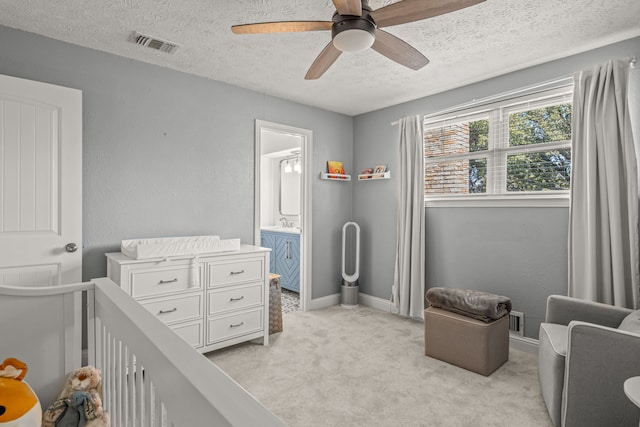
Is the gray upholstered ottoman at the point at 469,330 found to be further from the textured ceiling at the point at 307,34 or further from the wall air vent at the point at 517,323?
the textured ceiling at the point at 307,34

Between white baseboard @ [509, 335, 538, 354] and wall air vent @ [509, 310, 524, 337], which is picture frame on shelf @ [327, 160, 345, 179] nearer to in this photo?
wall air vent @ [509, 310, 524, 337]

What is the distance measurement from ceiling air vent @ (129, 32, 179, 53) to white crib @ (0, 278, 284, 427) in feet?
5.73

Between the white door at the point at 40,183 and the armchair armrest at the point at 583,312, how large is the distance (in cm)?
323

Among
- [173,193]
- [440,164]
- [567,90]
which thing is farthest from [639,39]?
[173,193]

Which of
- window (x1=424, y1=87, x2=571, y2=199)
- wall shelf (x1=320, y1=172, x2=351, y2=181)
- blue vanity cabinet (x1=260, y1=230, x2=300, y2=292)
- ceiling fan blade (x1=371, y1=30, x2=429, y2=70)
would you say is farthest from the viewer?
blue vanity cabinet (x1=260, y1=230, x2=300, y2=292)

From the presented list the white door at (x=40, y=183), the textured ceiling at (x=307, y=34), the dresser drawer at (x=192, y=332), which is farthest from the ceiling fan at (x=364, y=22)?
the dresser drawer at (x=192, y=332)

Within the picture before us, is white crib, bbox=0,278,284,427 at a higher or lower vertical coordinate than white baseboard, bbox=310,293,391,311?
higher

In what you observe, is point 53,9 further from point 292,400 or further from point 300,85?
point 292,400

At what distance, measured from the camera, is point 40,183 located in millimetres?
2303

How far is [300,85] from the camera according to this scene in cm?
337

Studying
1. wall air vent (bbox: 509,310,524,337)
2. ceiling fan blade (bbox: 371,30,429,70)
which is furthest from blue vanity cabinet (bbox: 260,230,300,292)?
ceiling fan blade (bbox: 371,30,429,70)

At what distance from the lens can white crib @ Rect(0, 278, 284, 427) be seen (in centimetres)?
60

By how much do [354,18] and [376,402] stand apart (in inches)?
84.9

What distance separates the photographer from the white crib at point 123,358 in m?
0.60
